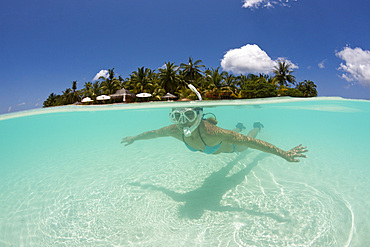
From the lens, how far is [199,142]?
13.5 ft

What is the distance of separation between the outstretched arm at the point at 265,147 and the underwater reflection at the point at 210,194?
1.31 meters

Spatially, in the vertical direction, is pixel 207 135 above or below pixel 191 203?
above

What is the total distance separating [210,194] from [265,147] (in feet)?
6.21

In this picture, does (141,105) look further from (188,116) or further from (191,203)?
(191,203)

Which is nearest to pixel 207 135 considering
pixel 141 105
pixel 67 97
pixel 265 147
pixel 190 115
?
pixel 190 115

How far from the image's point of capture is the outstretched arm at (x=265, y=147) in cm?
322

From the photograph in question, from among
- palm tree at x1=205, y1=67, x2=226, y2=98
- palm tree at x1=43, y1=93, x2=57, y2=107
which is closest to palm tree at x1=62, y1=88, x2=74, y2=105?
palm tree at x1=43, y1=93, x2=57, y2=107

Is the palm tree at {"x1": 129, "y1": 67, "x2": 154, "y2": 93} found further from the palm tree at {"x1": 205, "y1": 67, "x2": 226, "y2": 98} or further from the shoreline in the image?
the shoreline

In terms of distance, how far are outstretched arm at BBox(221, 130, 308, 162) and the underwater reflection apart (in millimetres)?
1306

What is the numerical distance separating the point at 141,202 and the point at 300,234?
317cm

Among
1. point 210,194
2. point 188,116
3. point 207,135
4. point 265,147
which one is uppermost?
point 188,116

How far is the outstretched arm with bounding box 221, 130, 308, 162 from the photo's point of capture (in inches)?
127

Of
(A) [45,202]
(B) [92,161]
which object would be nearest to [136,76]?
(B) [92,161]

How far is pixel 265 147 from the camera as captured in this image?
10.8ft
